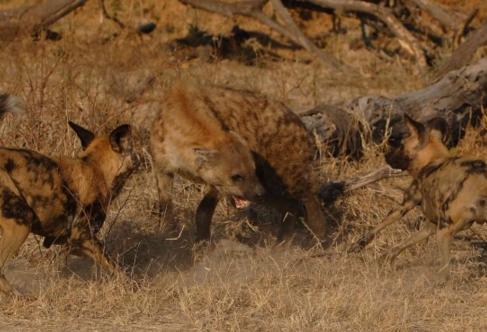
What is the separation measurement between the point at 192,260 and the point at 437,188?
4.95 ft

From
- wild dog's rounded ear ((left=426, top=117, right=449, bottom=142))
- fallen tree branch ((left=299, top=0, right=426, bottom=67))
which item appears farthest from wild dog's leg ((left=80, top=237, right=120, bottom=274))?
fallen tree branch ((left=299, top=0, right=426, bottom=67))

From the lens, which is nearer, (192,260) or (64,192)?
(64,192)

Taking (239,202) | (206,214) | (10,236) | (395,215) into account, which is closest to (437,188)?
(395,215)

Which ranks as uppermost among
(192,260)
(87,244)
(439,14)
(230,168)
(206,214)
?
(439,14)

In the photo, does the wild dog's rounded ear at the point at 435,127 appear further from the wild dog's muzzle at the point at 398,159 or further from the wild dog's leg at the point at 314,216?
the wild dog's leg at the point at 314,216

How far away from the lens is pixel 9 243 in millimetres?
4785

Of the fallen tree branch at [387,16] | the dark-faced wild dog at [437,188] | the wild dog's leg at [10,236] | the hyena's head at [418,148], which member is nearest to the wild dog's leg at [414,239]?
the dark-faced wild dog at [437,188]

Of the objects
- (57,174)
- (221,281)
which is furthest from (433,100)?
(57,174)

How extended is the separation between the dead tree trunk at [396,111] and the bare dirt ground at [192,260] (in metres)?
0.16

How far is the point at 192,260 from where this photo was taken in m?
6.07

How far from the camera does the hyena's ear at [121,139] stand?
17.4ft

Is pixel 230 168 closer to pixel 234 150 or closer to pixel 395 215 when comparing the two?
pixel 234 150

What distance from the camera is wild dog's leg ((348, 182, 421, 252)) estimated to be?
6.00 metres

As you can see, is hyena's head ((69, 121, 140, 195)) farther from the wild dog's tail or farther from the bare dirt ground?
the bare dirt ground
